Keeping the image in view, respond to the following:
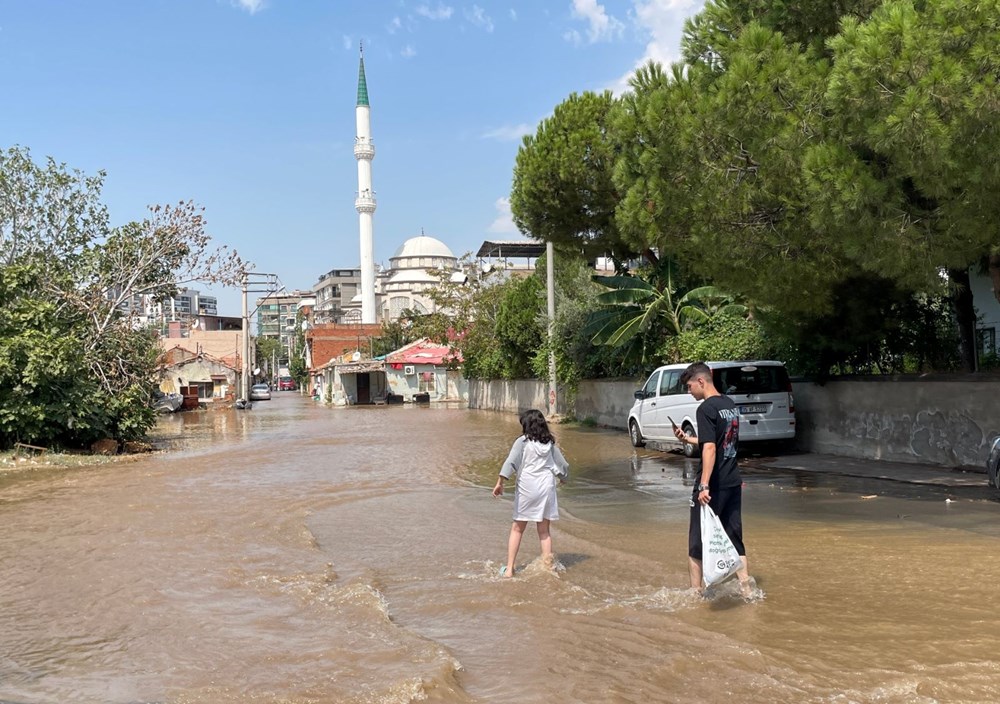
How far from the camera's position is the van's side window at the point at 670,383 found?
17.3 meters

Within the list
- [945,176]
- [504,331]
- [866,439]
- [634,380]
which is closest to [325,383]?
[504,331]

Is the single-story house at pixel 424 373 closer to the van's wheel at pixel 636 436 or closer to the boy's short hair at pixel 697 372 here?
the van's wheel at pixel 636 436

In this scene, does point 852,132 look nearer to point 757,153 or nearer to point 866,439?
point 757,153

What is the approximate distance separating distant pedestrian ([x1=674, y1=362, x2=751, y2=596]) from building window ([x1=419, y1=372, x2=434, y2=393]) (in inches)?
2282

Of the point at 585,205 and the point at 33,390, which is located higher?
the point at 585,205

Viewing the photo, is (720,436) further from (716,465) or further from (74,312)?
(74,312)

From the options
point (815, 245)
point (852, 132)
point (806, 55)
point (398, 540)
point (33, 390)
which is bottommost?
point (398, 540)

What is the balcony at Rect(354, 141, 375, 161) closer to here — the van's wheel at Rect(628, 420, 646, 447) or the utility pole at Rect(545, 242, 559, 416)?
the utility pole at Rect(545, 242, 559, 416)

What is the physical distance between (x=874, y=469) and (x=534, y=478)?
26.6 ft

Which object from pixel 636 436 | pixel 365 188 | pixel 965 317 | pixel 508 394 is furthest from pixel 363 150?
pixel 965 317

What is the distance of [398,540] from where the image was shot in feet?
32.1

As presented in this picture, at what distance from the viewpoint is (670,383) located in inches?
696

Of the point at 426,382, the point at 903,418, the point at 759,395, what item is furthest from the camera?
the point at 426,382

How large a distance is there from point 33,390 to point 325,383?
5677cm
